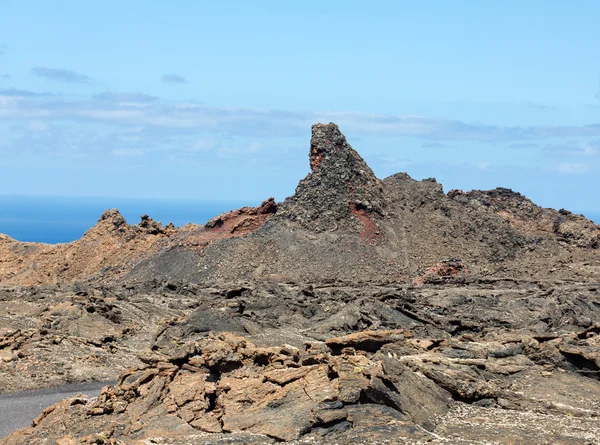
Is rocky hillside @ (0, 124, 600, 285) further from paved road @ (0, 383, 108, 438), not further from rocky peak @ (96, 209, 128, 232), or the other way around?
paved road @ (0, 383, 108, 438)

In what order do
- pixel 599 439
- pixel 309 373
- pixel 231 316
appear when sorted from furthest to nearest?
pixel 231 316
pixel 309 373
pixel 599 439

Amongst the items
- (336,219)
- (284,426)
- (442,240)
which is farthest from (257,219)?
(284,426)

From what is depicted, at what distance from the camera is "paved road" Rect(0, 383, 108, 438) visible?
20.7m

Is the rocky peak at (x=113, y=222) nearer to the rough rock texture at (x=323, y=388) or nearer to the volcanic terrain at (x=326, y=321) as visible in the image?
the volcanic terrain at (x=326, y=321)

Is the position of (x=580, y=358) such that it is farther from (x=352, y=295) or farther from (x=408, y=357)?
(x=352, y=295)

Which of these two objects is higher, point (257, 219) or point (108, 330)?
point (257, 219)

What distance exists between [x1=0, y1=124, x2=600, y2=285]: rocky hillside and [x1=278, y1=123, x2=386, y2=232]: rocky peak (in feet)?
0.22

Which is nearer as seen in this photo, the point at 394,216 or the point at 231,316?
the point at 231,316

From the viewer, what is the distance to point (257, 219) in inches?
2069

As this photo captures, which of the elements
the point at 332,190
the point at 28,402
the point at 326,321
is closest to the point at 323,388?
the point at 28,402

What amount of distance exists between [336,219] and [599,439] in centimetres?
3585

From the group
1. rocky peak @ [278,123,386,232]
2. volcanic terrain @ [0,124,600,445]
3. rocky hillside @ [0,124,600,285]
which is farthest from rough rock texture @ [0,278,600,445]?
rocky peak @ [278,123,386,232]

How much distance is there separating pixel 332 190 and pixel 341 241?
12.1 ft

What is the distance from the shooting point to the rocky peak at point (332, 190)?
4994cm
